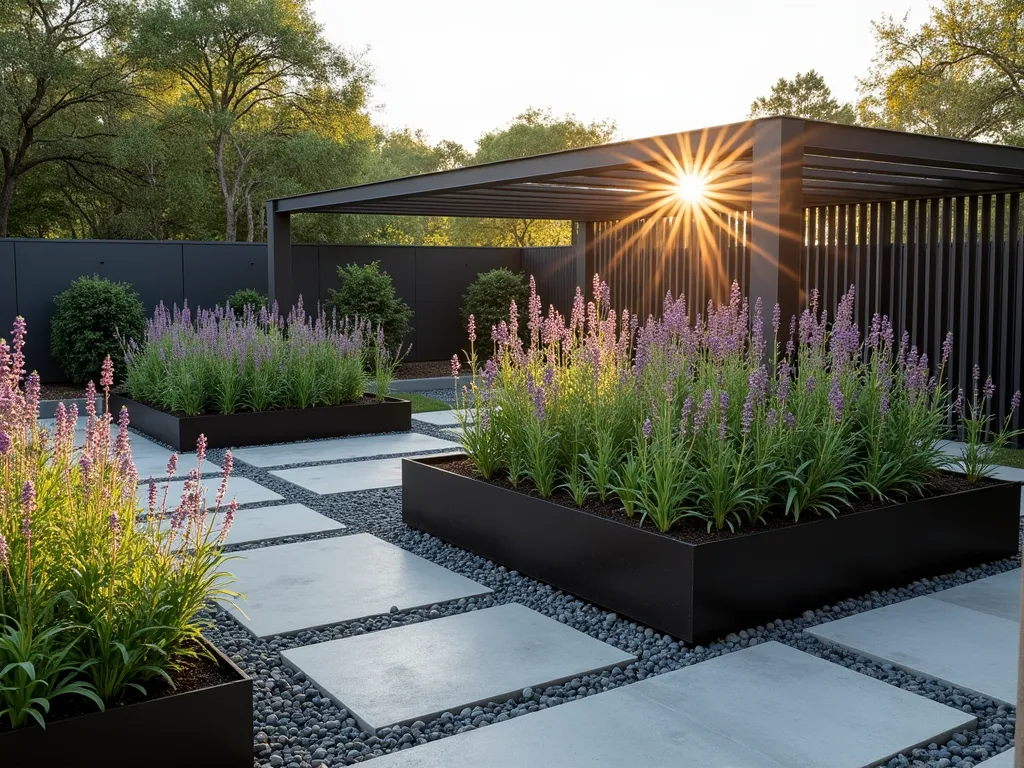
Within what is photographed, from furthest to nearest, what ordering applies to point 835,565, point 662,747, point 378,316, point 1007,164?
point 378,316 → point 1007,164 → point 835,565 → point 662,747

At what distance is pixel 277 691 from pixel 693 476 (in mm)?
1913

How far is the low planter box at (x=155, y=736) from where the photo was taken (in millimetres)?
2180

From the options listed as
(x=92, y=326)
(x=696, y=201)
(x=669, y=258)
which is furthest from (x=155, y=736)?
(x=669, y=258)

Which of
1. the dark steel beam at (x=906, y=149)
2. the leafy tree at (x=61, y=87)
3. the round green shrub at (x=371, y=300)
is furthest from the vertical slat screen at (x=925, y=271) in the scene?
the leafy tree at (x=61, y=87)

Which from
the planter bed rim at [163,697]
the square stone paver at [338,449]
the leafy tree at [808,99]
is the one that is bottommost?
the square stone paver at [338,449]

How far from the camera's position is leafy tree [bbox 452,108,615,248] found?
36156 millimetres

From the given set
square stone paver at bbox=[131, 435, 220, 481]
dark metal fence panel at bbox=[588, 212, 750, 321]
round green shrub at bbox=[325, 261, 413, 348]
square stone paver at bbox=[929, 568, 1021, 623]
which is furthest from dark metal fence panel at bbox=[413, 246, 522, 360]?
square stone paver at bbox=[929, 568, 1021, 623]

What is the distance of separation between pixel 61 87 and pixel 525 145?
18948mm

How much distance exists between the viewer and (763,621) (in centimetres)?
363

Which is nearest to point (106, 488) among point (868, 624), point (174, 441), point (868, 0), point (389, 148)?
point (868, 624)

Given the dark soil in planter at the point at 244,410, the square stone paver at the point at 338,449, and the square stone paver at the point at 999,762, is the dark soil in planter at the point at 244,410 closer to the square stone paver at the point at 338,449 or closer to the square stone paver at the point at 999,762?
the square stone paver at the point at 338,449

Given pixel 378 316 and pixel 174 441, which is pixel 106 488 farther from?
pixel 378 316

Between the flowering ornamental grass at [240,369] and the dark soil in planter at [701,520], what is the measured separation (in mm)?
3387

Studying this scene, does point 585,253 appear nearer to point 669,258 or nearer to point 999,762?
point 669,258
